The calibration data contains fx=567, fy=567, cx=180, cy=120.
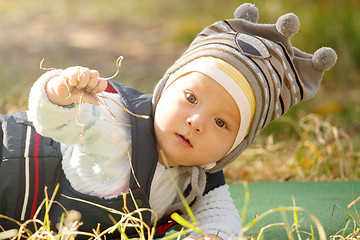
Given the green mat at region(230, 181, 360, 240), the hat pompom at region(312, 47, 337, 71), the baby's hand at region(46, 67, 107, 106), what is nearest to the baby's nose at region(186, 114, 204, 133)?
the baby's hand at region(46, 67, 107, 106)

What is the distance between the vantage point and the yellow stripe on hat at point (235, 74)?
5.89 ft

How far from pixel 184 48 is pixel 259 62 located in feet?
15.4

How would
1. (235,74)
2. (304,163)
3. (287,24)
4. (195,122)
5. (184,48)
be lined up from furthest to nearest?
(184,48) < (304,163) < (287,24) < (235,74) < (195,122)

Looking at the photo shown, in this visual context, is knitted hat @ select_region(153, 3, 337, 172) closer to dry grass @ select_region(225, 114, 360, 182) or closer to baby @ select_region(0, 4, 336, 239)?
baby @ select_region(0, 4, 336, 239)

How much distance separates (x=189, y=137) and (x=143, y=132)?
0.15 meters

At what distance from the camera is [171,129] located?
174 centimetres

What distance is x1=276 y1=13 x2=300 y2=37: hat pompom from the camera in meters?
1.94

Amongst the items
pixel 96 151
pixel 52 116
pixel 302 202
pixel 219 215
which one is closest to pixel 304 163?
pixel 302 202

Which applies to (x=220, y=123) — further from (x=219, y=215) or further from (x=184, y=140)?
(x=219, y=215)

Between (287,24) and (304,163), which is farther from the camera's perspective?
(304,163)

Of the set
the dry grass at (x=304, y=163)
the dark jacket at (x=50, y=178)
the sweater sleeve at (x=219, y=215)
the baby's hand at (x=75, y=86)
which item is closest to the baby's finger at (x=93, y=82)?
the baby's hand at (x=75, y=86)

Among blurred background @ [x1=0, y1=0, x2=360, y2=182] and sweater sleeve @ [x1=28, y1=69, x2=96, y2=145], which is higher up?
sweater sleeve @ [x1=28, y1=69, x2=96, y2=145]

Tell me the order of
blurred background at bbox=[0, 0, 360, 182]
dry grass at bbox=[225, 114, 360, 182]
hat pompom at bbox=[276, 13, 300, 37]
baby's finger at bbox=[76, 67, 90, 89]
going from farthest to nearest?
blurred background at bbox=[0, 0, 360, 182]
dry grass at bbox=[225, 114, 360, 182]
hat pompom at bbox=[276, 13, 300, 37]
baby's finger at bbox=[76, 67, 90, 89]

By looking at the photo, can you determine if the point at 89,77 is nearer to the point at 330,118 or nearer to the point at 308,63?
the point at 308,63
